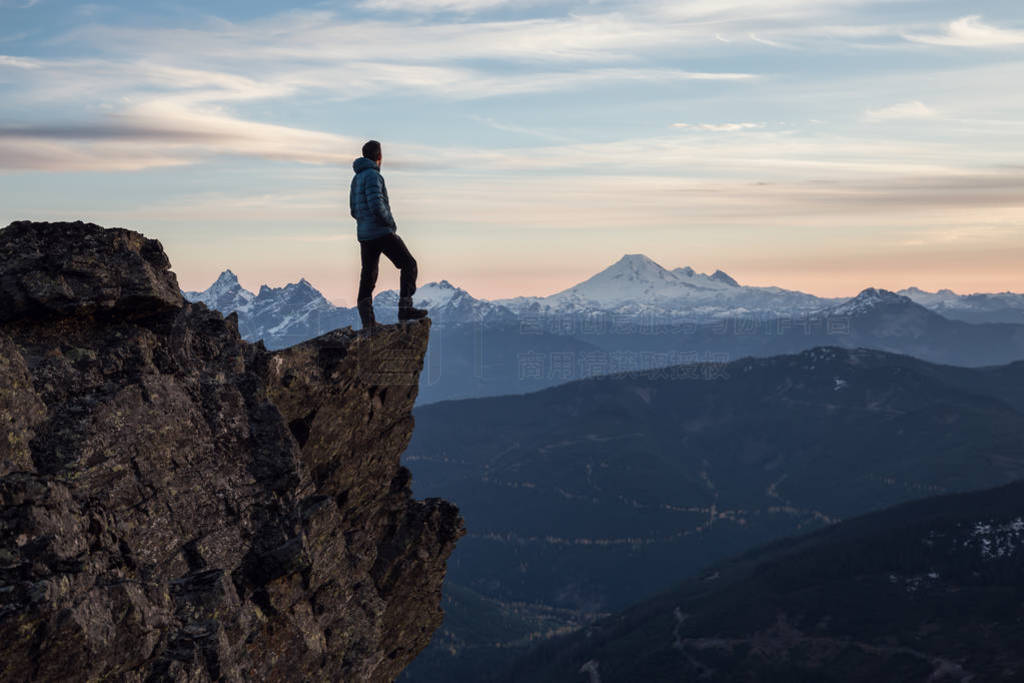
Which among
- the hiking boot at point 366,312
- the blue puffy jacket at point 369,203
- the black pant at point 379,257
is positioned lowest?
the hiking boot at point 366,312

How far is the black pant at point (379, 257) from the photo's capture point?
36500 millimetres

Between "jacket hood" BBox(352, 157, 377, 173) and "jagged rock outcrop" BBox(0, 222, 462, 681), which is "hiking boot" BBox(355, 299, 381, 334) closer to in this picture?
"jagged rock outcrop" BBox(0, 222, 462, 681)

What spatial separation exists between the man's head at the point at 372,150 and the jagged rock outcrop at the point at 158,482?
7.57m

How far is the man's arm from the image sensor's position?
34.9 m

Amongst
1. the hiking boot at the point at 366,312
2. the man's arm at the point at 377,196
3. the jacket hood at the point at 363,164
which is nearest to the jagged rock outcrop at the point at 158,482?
the hiking boot at the point at 366,312

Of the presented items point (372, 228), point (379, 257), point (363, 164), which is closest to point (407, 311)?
point (379, 257)

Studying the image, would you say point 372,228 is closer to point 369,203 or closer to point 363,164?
point 369,203

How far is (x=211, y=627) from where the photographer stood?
21.7m

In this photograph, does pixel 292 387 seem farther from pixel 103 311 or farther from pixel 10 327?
pixel 10 327

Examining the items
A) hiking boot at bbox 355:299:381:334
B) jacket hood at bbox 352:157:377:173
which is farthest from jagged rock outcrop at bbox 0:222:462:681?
jacket hood at bbox 352:157:377:173

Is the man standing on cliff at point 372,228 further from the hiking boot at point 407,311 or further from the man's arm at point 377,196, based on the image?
the hiking boot at point 407,311

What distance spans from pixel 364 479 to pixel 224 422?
11.1 meters

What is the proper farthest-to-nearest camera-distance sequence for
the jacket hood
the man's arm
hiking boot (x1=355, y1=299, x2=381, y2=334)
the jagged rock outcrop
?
hiking boot (x1=355, y1=299, x2=381, y2=334) → the jacket hood → the man's arm → the jagged rock outcrop

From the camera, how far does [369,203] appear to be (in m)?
35.2
